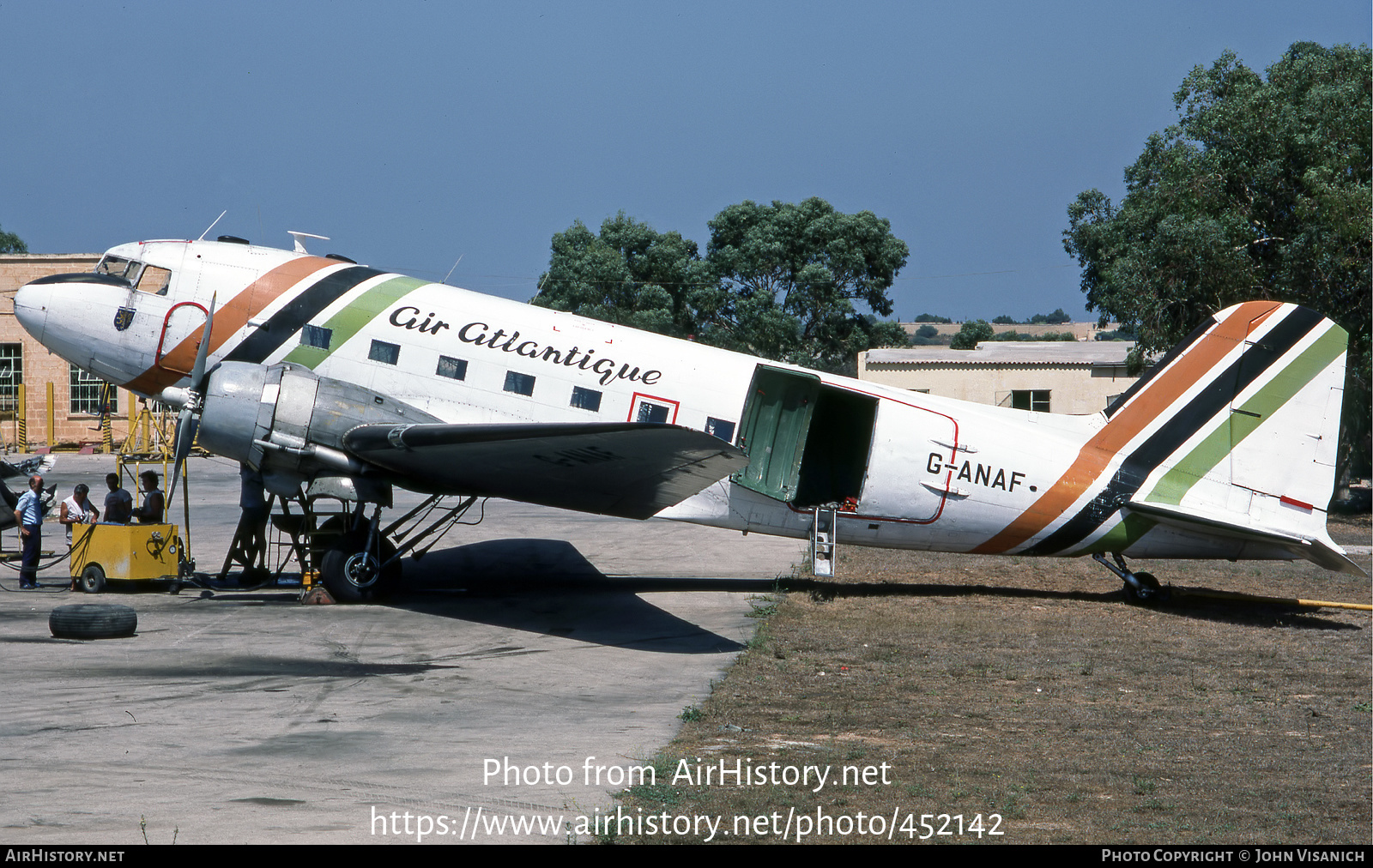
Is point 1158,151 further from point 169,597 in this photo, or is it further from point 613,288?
point 169,597

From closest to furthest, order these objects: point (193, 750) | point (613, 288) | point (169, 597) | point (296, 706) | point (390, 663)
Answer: point (193, 750)
point (296, 706)
point (390, 663)
point (169, 597)
point (613, 288)

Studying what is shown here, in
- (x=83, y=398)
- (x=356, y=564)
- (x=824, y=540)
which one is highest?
(x=83, y=398)

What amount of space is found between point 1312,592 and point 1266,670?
6910 mm

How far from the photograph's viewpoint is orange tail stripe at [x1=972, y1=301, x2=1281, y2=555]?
1584 centimetres

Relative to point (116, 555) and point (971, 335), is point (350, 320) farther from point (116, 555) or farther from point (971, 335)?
point (971, 335)

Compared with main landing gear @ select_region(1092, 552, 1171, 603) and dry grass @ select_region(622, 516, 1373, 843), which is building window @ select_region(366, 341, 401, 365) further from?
main landing gear @ select_region(1092, 552, 1171, 603)

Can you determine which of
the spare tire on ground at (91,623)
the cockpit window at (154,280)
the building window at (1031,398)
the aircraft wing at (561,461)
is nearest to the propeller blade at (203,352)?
the cockpit window at (154,280)

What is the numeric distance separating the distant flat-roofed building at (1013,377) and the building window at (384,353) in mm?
31909

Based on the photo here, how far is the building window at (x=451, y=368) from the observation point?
15203mm

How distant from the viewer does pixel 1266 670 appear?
39.6 feet

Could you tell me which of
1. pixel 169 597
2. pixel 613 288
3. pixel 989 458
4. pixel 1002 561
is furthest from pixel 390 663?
pixel 613 288

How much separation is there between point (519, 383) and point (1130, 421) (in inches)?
359

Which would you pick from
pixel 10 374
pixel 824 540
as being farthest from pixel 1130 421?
pixel 10 374

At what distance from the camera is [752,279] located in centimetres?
5803
